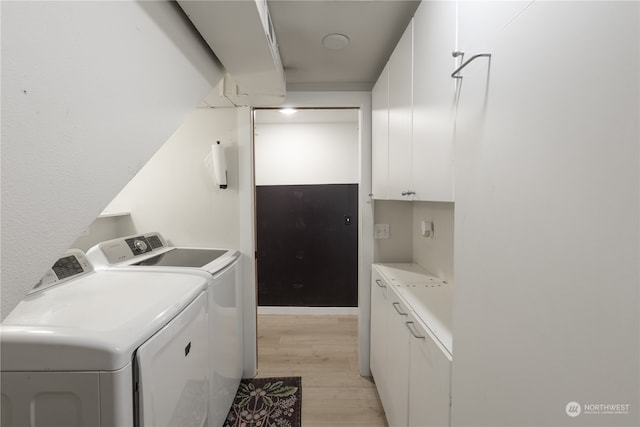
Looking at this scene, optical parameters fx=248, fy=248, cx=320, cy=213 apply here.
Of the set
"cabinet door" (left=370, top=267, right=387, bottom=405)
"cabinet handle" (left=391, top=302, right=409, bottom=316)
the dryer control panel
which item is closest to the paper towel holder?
the dryer control panel

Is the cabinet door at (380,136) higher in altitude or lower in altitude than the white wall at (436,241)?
higher

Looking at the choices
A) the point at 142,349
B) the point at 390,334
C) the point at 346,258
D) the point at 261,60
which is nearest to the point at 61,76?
the point at 142,349

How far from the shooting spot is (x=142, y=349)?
755mm

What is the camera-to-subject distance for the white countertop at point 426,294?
0.98 metres

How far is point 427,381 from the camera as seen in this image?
3.17 ft

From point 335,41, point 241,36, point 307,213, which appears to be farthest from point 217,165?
point 307,213

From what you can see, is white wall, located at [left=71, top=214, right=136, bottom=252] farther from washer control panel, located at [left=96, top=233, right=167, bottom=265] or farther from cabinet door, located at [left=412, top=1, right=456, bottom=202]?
cabinet door, located at [left=412, top=1, right=456, bottom=202]

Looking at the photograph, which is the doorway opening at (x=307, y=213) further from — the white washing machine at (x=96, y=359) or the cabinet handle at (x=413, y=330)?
the white washing machine at (x=96, y=359)

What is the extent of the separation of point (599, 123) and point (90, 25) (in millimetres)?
1052

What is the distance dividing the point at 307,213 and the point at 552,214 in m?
2.71

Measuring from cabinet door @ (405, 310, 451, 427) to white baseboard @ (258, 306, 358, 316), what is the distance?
6.57ft

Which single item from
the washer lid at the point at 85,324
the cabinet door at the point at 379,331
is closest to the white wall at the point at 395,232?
the cabinet door at the point at 379,331

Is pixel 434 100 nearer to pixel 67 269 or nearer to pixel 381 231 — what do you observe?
pixel 381 231

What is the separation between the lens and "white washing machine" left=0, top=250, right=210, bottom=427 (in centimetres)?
68
